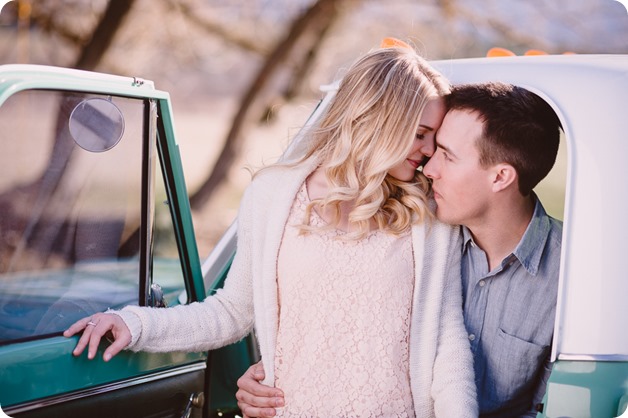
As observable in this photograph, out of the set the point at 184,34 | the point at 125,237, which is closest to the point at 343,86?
the point at 125,237

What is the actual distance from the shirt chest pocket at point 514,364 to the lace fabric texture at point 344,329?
290mm

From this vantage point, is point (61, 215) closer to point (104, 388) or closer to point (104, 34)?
point (104, 388)

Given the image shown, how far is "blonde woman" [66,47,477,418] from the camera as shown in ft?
7.52

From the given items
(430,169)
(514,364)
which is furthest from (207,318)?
(514,364)

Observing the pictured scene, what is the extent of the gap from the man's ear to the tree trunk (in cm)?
585

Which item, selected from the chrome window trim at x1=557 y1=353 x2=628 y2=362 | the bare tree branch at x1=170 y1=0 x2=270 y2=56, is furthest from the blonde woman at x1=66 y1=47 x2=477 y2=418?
the bare tree branch at x1=170 y1=0 x2=270 y2=56

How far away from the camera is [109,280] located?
230 cm

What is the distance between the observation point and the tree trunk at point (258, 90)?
320 inches

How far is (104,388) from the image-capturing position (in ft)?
7.10

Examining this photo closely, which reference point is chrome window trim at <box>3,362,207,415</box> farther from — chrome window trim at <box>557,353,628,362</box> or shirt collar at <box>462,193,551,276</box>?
chrome window trim at <box>557,353,628,362</box>

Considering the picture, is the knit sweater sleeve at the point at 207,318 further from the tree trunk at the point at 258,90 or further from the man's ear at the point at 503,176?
the tree trunk at the point at 258,90

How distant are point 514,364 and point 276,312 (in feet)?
2.34

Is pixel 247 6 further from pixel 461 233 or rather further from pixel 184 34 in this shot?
pixel 461 233

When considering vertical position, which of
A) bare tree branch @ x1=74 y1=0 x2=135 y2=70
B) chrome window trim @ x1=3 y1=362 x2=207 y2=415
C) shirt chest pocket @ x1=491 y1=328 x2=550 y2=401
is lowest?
chrome window trim @ x1=3 y1=362 x2=207 y2=415
